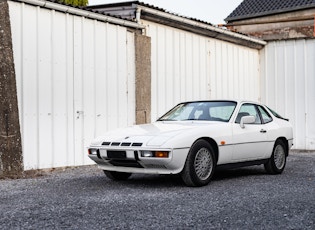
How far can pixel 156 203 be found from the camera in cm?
568

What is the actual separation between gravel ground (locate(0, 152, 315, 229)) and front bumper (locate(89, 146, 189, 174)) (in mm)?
272

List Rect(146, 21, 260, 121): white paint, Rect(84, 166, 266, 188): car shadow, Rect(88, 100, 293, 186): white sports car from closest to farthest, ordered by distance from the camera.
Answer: Rect(88, 100, 293, 186): white sports car < Rect(84, 166, 266, 188): car shadow < Rect(146, 21, 260, 121): white paint

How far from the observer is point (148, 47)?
12.0m

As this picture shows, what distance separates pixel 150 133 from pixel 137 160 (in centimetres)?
48

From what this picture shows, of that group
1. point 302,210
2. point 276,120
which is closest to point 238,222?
point 302,210

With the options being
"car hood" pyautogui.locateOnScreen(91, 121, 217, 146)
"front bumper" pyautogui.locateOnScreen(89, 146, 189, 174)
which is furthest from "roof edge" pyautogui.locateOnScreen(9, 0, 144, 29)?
"front bumper" pyautogui.locateOnScreen(89, 146, 189, 174)

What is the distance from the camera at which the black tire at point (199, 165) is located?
6.80 m

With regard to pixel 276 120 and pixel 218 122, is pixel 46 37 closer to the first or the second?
pixel 218 122

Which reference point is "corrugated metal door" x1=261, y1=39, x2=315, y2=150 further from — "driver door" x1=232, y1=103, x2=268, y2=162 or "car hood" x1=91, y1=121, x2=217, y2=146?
"car hood" x1=91, y1=121, x2=217, y2=146

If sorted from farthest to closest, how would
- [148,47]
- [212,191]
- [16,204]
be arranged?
[148,47] < [212,191] < [16,204]

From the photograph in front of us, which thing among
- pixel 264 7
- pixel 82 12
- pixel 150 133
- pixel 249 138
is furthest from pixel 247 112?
pixel 264 7

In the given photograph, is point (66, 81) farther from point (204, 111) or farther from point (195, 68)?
point (195, 68)

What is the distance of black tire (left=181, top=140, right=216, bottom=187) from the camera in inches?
268

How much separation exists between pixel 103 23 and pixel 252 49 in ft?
23.0
